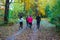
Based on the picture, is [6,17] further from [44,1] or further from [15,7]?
[44,1]

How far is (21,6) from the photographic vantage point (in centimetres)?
5791

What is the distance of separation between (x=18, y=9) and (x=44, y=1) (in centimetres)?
1549

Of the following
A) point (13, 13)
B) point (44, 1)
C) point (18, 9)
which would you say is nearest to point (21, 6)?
point (18, 9)

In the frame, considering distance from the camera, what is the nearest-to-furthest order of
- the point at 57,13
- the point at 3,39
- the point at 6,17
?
the point at 3,39 → the point at 57,13 → the point at 6,17

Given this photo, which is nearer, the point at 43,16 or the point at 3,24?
the point at 3,24

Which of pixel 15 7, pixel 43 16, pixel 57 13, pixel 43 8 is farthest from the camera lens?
pixel 43 16

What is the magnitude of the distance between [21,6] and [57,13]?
33.8 meters

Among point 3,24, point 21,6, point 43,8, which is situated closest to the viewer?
point 3,24

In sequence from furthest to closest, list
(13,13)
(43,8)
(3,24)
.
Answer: (43,8), (13,13), (3,24)

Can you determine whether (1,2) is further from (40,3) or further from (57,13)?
(40,3)

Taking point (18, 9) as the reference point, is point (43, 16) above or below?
below

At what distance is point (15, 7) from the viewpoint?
5431cm

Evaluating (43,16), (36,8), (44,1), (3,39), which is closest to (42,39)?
(3,39)

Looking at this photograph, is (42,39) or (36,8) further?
(36,8)
